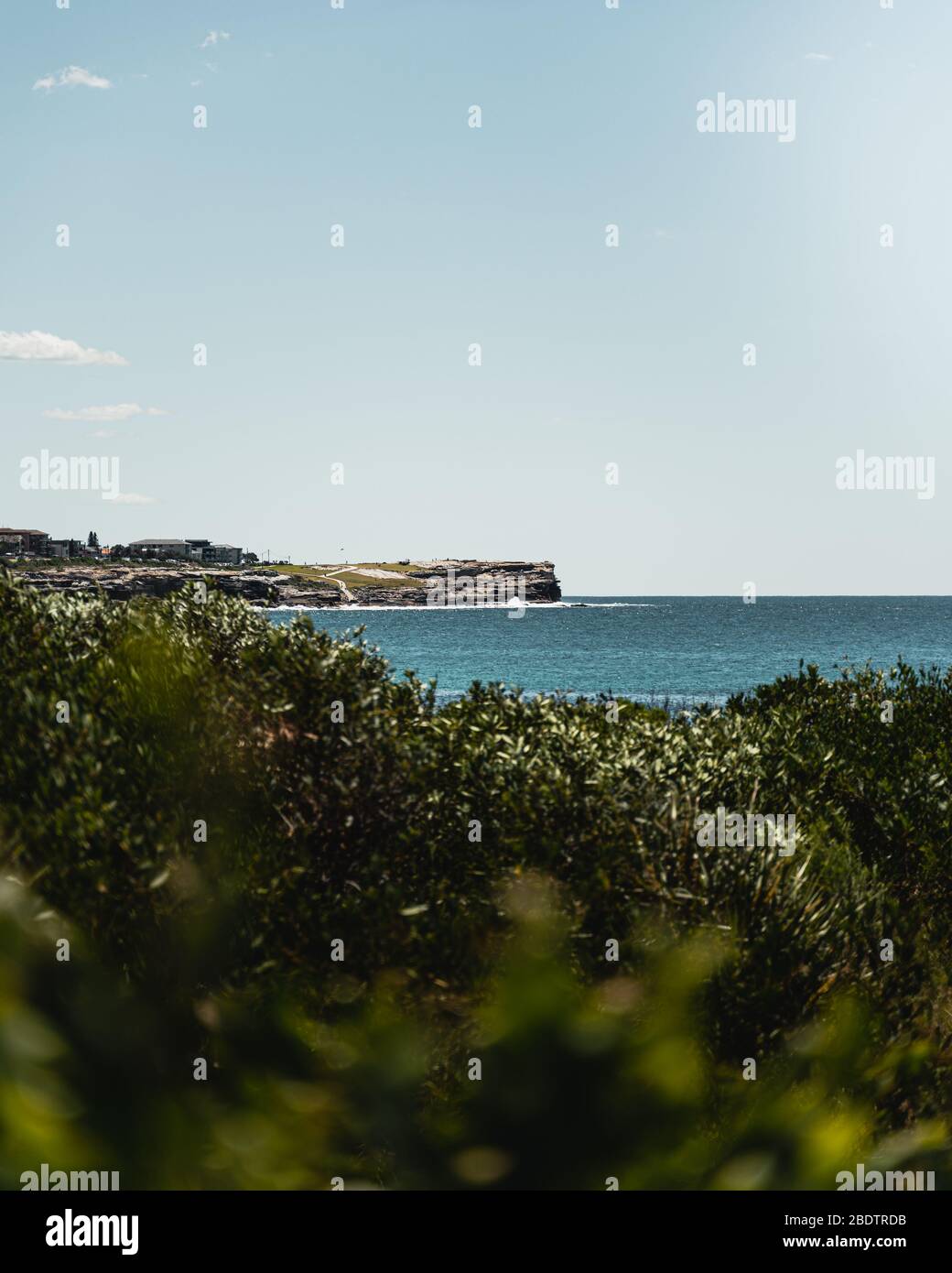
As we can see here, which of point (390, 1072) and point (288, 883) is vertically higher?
point (390, 1072)

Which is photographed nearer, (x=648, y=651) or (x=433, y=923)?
(x=433, y=923)

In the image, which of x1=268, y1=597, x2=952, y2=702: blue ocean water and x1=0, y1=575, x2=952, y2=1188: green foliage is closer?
x1=0, y1=575, x2=952, y2=1188: green foliage

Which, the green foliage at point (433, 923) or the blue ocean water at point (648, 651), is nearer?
the green foliage at point (433, 923)

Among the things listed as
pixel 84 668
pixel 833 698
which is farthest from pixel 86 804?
pixel 833 698

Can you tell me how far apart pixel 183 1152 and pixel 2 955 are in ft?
1.11

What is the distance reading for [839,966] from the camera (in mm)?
10586

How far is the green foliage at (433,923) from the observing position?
1.29 metres

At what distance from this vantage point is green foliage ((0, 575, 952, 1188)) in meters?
1.29

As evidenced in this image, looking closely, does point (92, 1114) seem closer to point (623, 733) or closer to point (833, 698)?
point (623, 733)

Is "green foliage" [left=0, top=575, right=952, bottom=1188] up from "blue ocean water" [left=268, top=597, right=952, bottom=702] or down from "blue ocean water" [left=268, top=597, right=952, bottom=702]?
up

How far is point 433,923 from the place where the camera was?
10039mm

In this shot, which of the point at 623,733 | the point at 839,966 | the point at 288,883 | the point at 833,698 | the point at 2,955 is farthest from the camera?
the point at 833,698

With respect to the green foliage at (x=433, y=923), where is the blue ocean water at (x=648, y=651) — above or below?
below

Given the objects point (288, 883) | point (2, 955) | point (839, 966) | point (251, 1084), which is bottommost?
point (839, 966)
